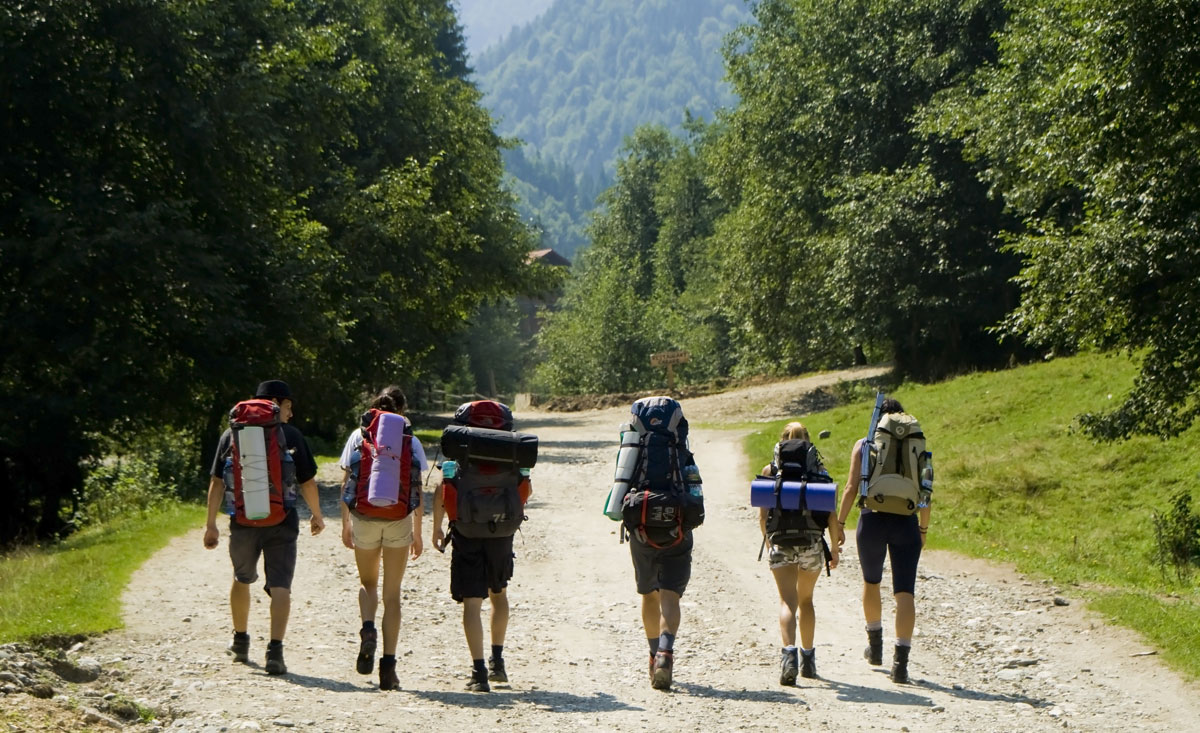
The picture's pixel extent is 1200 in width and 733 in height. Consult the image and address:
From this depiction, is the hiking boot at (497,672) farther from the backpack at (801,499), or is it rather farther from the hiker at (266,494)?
the backpack at (801,499)

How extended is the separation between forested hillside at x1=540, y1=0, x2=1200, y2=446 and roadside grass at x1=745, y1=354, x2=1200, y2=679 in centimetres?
125

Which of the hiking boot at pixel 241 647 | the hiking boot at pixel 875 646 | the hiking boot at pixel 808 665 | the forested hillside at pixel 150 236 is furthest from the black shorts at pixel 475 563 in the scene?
the forested hillside at pixel 150 236

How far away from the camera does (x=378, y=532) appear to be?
8.89 metres

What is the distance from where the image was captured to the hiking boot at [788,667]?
9.19 m

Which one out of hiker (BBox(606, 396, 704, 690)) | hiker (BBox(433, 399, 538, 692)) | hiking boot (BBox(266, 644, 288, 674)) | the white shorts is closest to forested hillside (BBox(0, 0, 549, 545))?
hiking boot (BBox(266, 644, 288, 674))

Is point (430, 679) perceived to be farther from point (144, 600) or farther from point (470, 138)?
point (470, 138)

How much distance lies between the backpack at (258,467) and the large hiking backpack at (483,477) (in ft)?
4.13

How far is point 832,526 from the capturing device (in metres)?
9.38

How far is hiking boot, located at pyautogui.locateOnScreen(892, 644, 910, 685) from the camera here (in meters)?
9.38

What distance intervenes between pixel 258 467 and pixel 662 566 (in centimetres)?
292

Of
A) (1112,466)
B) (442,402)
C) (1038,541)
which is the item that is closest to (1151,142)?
(1038,541)

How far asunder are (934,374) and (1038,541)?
1960 cm

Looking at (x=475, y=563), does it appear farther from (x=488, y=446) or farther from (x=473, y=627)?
(x=488, y=446)

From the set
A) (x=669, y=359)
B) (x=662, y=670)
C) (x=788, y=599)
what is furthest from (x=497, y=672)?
(x=669, y=359)
